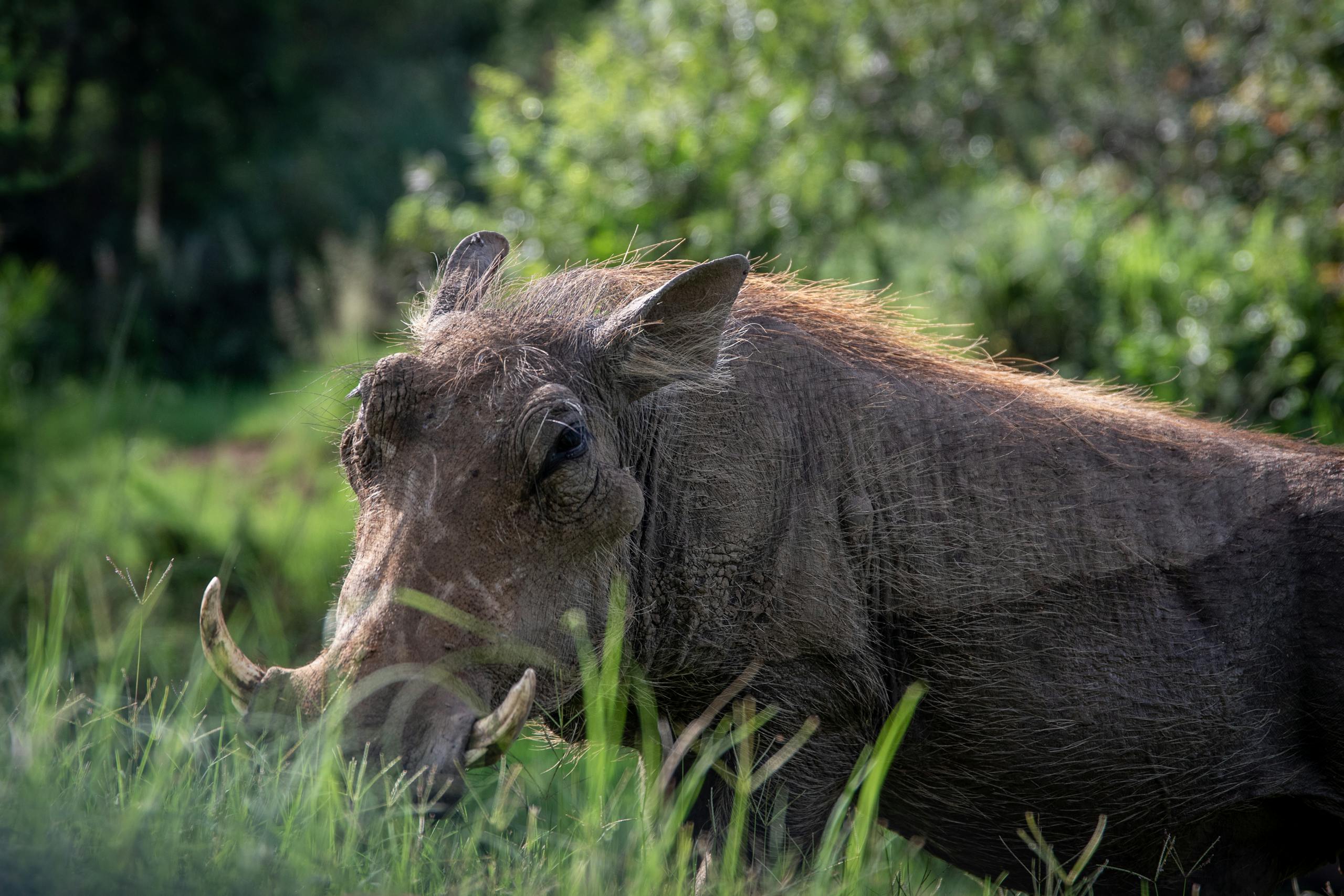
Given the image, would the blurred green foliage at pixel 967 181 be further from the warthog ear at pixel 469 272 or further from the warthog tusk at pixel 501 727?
the warthog tusk at pixel 501 727

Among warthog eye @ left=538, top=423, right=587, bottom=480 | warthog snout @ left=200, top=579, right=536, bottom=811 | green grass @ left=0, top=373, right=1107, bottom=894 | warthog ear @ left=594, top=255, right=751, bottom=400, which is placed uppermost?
warthog ear @ left=594, top=255, right=751, bottom=400

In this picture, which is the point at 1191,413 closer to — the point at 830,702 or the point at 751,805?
the point at 830,702

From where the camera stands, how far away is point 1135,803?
293cm

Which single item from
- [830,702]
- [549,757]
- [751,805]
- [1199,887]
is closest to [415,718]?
[751,805]

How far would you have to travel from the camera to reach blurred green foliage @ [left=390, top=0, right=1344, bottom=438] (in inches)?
278

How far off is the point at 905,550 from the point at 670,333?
2.48ft

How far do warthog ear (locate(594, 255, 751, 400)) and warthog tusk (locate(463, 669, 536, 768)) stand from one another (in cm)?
85

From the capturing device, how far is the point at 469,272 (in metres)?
3.21

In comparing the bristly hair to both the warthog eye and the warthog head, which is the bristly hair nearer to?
the warthog head

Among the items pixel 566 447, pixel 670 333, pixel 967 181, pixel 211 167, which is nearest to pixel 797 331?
pixel 670 333

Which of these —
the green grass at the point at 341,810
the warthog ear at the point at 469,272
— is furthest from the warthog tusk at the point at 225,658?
the warthog ear at the point at 469,272

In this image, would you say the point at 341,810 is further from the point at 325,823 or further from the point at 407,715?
the point at 407,715

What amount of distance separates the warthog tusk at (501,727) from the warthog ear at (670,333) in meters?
0.85

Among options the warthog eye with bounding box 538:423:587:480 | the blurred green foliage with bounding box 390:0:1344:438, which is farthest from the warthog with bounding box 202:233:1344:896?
the blurred green foliage with bounding box 390:0:1344:438
